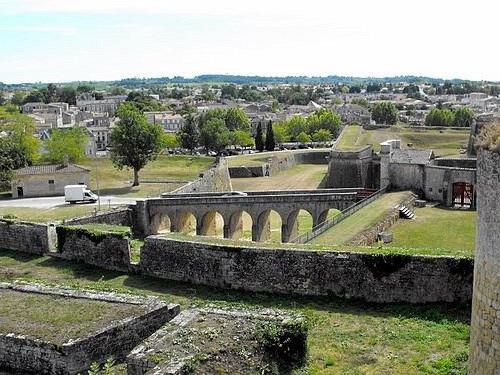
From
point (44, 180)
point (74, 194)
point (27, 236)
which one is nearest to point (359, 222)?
point (27, 236)

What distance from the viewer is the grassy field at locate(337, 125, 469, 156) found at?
5934 cm

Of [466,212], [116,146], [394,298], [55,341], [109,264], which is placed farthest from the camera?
[116,146]

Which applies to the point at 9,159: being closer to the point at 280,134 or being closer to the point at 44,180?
the point at 44,180

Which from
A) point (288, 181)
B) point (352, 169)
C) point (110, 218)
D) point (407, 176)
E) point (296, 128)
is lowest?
point (288, 181)

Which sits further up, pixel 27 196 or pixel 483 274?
pixel 483 274

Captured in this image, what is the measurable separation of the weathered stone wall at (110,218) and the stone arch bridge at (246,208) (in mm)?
730

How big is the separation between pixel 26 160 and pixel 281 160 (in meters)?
25.3

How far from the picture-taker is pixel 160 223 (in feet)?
118

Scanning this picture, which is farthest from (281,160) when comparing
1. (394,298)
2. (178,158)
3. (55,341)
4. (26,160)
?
(55,341)

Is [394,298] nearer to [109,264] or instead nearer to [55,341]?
[55,341]

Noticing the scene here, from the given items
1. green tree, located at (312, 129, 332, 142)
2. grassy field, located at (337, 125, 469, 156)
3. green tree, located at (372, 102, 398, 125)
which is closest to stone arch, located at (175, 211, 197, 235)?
grassy field, located at (337, 125, 469, 156)

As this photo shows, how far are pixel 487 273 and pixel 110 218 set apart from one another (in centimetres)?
2448

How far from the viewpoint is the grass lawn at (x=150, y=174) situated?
4894 cm

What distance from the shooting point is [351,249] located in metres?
19.0
